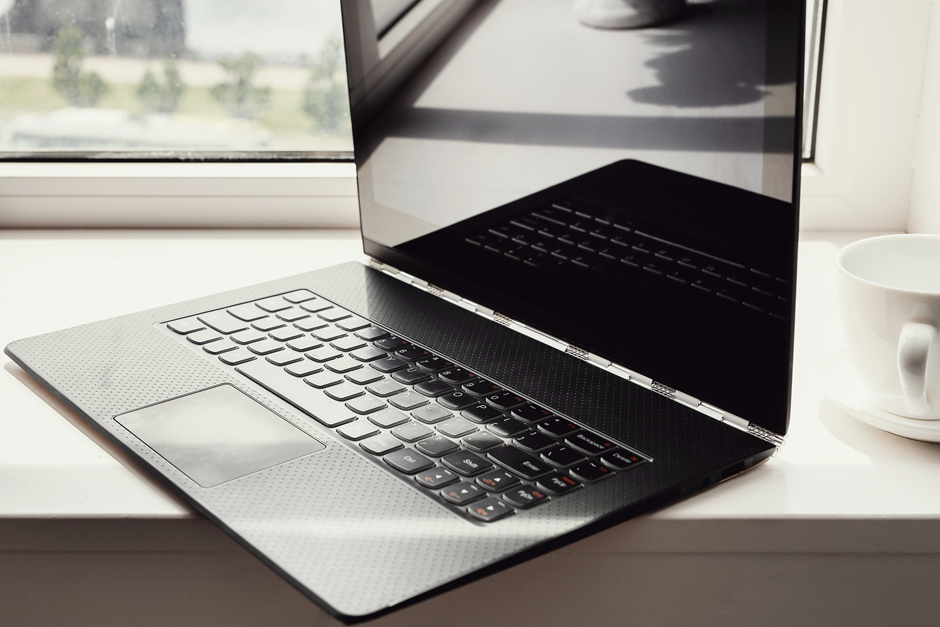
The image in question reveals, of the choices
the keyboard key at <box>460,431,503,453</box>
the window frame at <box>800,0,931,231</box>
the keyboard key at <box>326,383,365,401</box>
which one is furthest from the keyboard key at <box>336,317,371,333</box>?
the window frame at <box>800,0,931,231</box>

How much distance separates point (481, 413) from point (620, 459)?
105 mm

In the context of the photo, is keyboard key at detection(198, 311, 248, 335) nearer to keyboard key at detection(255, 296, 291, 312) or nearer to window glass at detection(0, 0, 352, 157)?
keyboard key at detection(255, 296, 291, 312)

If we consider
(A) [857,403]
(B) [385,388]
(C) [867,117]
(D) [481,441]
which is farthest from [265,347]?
(C) [867,117]

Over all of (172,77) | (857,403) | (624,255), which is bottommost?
(857,403)

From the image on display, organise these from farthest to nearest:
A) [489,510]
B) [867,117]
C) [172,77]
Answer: [172,77]
[867,117]
[489,510]

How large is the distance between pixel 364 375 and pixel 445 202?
207 mm

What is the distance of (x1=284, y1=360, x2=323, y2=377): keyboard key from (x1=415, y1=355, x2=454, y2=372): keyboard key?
3.0 inches

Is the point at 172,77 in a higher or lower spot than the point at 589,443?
higher

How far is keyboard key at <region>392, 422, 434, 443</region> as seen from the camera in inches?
21.7

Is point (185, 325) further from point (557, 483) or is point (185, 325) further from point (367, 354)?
point (557, 483)

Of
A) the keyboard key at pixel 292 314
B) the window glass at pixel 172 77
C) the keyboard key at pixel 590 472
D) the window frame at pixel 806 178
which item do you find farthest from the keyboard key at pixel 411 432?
the window glass at pixel 172 77

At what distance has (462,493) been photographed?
491 millimetres

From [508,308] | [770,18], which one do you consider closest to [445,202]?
[508,308]

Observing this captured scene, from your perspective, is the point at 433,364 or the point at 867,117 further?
the point at 867,117
